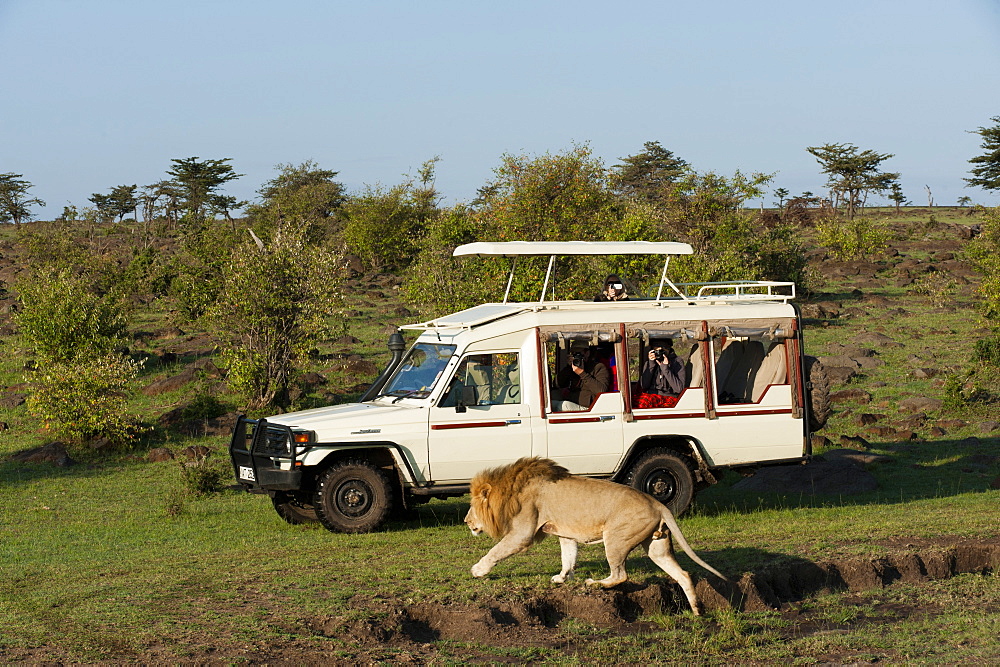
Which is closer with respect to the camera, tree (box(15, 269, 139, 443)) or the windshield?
the windshield

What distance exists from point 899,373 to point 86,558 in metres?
21.2

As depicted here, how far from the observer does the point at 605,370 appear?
39.9 feet

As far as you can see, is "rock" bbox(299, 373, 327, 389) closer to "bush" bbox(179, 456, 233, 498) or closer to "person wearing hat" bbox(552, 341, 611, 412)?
"bush" bbox(179, 456, 233, 498)

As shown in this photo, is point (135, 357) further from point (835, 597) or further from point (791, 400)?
point (835, 597)

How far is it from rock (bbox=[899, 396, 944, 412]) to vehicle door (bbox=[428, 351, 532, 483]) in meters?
13.3

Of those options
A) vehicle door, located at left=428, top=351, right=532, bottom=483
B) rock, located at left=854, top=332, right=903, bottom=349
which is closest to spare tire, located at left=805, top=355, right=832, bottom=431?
vehicle door, located at left=428, top=351, right=532, bottom=483

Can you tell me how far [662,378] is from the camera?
40.8 ft

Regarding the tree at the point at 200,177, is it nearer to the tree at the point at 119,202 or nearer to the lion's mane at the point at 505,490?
the tree at the point at 119,202

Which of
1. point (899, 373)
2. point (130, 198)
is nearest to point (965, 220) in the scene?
point (899, 373)

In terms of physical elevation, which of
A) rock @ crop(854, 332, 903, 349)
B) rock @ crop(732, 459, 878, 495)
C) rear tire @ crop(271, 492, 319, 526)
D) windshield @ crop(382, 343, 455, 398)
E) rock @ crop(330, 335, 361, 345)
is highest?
rock @ crop(330, 335, 361, 345)

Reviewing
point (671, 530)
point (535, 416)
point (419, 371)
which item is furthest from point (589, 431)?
point (671, 530)

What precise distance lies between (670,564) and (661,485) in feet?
12.1

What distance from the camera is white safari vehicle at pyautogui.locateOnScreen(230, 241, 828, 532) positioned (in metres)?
11.4

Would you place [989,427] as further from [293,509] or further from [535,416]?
[293,509]
